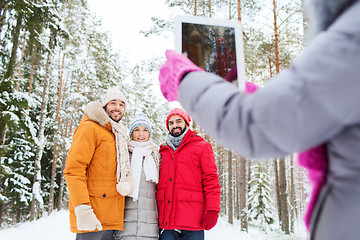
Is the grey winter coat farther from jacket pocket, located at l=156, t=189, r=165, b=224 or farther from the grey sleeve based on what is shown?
the grey sleeve

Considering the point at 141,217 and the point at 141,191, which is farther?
the point at 141,191

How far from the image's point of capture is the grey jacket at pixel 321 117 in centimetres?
61

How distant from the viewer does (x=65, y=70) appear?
15555 mm

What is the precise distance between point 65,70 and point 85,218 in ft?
48.0

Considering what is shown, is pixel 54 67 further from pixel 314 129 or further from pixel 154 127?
pixel 314 129

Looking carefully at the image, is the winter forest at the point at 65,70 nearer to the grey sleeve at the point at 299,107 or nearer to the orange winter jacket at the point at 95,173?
the orange winter jacket at the point at 95,173

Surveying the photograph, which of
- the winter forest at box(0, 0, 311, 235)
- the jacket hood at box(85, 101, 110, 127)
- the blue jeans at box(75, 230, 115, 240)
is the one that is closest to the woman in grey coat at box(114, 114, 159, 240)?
the blue jeans at box(75, 230, 115, 240)

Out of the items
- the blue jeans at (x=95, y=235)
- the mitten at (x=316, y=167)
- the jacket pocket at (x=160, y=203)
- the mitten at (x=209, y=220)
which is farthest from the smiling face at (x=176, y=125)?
the mitten at (x=316, y=167)

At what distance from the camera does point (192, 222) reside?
3.40 meters

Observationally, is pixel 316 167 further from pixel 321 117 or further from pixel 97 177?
pixel 97 177

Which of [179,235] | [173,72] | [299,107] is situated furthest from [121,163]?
[299,107]

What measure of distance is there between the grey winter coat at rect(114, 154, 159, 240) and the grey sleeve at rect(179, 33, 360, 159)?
2899 millimetres

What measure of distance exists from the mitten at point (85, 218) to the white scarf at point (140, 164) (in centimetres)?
60

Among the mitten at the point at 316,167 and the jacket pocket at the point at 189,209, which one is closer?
the mitten at the point at 316,167
